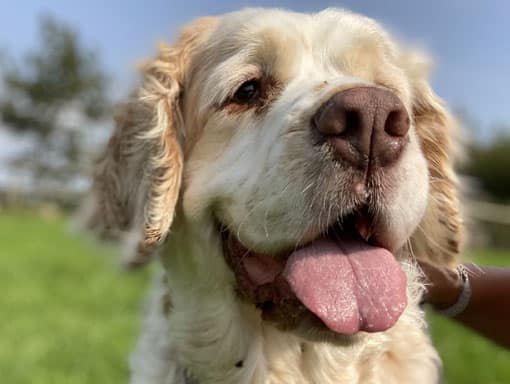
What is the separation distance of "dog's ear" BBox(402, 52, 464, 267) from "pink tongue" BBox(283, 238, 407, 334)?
71cm

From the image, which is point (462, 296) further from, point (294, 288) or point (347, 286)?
point (294, 288)

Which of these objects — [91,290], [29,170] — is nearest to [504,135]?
[29,170]

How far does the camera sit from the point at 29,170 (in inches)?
1547

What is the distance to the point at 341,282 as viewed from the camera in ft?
8.25

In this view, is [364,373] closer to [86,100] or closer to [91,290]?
[91,290]

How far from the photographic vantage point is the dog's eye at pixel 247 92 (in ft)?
9.95

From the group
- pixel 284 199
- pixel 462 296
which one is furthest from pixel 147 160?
pixel 462 296

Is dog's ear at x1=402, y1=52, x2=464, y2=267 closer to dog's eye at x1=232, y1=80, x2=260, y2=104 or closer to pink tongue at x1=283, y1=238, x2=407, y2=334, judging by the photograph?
pink tongue at x1=283, y1=238, x2=407, y2=334

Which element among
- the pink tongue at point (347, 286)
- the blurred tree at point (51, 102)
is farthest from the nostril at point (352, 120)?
the blurred tree at point (51, 102)

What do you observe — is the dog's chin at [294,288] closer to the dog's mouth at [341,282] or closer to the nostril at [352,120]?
the dog's mouth at [341,282]

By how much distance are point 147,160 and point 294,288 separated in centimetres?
101

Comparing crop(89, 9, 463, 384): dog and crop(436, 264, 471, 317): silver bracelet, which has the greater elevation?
crop(89, 9, 463, 384): dog

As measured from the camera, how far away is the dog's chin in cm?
250

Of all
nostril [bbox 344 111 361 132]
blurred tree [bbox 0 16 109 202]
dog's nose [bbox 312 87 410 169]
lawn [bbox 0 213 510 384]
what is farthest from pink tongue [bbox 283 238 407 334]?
blurred tree [bbox 0 16 109 202]
